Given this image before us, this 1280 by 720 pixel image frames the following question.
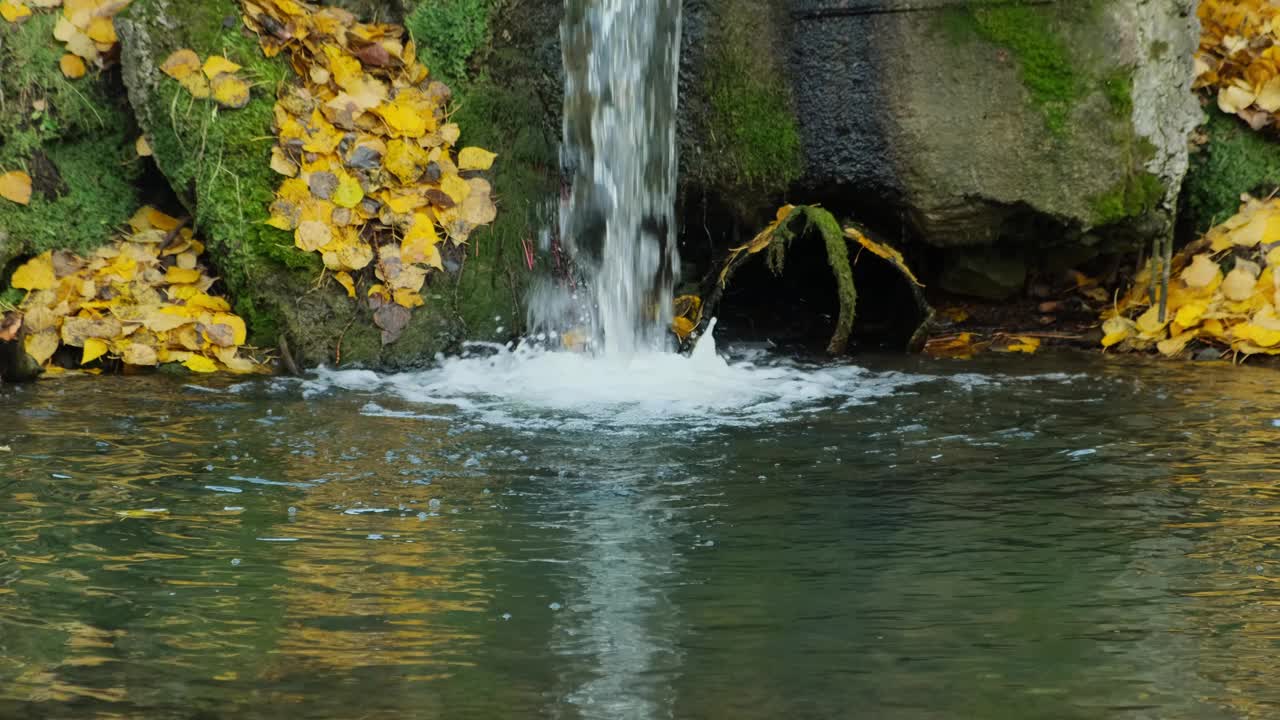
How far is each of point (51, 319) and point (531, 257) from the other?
1.73 metres

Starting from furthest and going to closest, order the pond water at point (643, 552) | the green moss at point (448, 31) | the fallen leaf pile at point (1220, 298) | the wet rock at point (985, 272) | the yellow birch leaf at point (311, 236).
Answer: the wet rock at point (985, 272) → the green moss at point (448, 31) → the fallen leaf pile at point (1220, 298) → the yellow birch leaf at point (311, 236) → the pond water at point (643, 552)

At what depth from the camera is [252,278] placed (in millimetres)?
5082

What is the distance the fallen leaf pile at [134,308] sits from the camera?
4969mm

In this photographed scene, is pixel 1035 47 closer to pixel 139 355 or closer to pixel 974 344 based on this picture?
pixel 974 344

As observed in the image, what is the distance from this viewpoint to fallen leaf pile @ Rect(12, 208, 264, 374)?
497cm

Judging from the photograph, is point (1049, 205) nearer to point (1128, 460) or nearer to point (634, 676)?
point (1128, 460)

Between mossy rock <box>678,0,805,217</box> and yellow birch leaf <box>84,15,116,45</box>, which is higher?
yellow birch leaf <box>84,15,116,45</box>

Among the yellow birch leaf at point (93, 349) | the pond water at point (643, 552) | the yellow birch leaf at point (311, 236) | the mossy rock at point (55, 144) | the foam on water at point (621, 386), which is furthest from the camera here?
the mossy rock at point (55, 144)

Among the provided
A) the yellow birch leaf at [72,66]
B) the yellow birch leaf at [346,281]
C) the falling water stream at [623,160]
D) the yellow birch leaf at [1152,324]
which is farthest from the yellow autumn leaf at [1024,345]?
the yellow birch leaf at [72,66]

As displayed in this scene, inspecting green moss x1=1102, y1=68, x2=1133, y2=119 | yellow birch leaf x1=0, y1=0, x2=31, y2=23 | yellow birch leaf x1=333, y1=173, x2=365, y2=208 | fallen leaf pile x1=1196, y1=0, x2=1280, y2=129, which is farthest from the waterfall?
fallen leaf pile x1=1196, y1=0, x2=1280, y2=129

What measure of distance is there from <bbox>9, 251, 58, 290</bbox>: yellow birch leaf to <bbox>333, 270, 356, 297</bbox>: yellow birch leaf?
103cm

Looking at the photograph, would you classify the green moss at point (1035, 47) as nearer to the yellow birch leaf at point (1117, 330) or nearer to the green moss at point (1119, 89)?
the green moss at point (1119, 89)

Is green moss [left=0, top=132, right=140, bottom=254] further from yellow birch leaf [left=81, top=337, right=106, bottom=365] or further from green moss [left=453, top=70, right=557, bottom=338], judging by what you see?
green moss [left=453, top=70, right=557, bottom=338]

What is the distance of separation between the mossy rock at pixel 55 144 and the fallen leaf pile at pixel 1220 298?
152 inches
